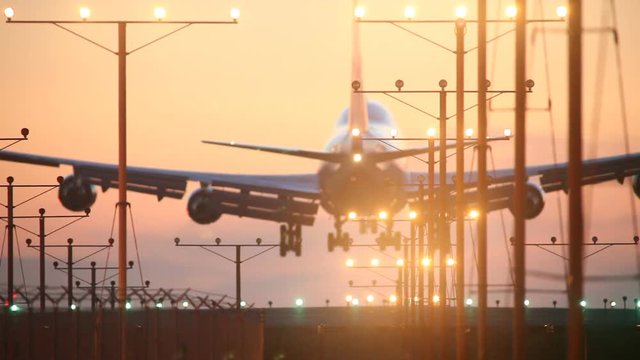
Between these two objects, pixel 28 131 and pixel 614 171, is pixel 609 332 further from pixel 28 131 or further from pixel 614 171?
pixel 28 131

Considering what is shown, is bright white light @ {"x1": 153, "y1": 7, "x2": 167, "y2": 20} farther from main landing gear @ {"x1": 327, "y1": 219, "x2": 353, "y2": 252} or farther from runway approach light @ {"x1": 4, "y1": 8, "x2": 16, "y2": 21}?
main landing gear @ {"x1": 327, "y1": 219, "x2": 353, "y2": 252}

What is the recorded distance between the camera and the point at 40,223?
89000 millimetres

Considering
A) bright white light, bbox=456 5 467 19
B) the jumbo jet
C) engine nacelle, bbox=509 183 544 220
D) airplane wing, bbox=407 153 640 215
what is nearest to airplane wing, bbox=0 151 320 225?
the jumbo jet

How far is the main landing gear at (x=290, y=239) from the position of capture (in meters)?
87.2

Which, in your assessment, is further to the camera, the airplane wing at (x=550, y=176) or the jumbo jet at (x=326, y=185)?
the airplane wing at (x=550, y=176)

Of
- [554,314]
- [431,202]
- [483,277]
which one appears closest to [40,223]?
[431,202]

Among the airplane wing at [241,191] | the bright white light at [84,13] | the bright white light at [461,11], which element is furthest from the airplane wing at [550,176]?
the bright white light at [84,13]

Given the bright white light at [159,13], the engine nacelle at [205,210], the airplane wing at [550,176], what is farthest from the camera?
the engine nacelle at [205,210]

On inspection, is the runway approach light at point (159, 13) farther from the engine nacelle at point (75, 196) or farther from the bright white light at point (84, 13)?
the engine nacelle at point (75, 196)

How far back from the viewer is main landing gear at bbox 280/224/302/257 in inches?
3435

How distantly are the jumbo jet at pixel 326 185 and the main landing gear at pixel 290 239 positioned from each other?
0.16ft

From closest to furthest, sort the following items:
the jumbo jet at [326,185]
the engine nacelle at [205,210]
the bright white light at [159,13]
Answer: the bright white light at [159,13], the jumbo jet at [326,185], the engine nacelle at [205,210]

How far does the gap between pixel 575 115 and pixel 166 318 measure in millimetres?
29387

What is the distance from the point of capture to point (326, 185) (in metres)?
82.4
